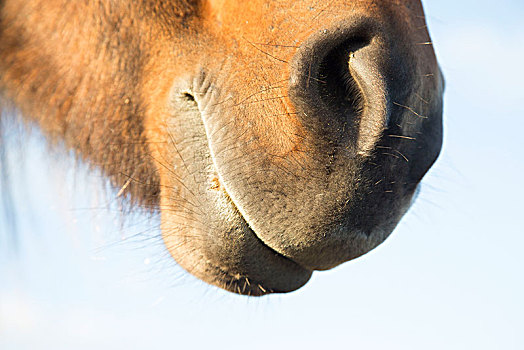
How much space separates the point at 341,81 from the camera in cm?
124

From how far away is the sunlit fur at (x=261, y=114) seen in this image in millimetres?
1234

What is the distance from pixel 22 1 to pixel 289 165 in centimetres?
103

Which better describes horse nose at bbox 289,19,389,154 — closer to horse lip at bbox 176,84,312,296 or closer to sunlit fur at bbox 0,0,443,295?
sunlit fur at bbox 0,0,443,295

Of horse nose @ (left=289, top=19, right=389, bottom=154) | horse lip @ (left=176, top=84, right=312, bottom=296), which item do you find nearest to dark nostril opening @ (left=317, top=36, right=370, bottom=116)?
horse nose @ (left=289, top=19, right=389, bottom=154)

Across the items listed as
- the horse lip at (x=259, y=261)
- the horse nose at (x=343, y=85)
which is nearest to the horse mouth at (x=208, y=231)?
the horse lip at (x=259, y=261)

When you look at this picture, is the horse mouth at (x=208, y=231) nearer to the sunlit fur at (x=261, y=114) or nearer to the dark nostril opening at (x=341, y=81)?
the sunlit fur at (x=261, y=114)

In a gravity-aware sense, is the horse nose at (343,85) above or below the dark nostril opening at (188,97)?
below

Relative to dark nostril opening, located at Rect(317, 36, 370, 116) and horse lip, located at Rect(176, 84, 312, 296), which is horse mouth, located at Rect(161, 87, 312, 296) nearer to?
horse lip, located at Rect(176, 84, 312, 296)

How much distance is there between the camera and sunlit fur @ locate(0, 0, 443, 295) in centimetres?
123

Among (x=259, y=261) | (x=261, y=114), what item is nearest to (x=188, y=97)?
(x=261, y=114)

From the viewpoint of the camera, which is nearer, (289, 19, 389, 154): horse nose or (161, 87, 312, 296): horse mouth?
(289, 19, 389, 154): horse nose

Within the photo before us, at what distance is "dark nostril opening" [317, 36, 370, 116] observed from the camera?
1.23 m

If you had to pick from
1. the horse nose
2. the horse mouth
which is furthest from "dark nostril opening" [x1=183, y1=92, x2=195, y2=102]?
the horse nose

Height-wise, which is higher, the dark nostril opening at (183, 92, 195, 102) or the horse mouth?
the dark nostril opening at (183, 92, 195, 102)
